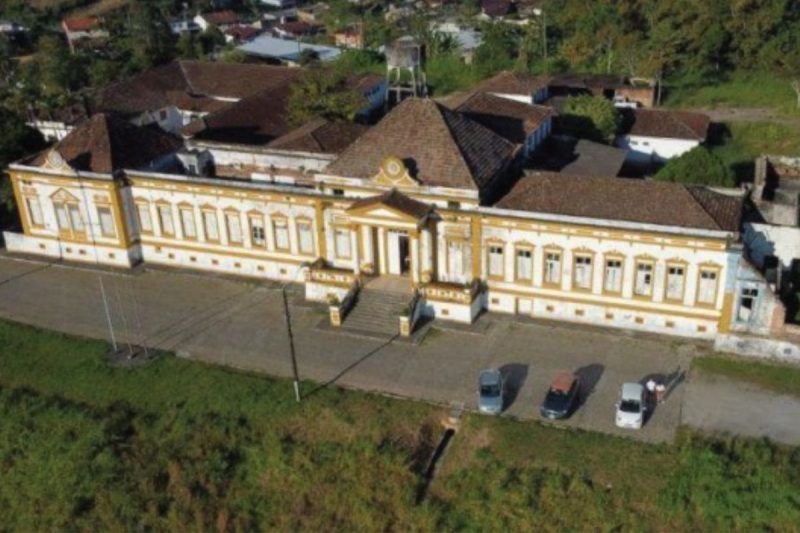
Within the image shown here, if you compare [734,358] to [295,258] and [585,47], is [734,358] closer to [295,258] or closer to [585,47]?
[295,258]

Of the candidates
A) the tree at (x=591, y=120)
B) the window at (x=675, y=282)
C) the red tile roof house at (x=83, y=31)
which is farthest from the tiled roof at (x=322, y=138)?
the red tile roof house at (x=83, y=31)

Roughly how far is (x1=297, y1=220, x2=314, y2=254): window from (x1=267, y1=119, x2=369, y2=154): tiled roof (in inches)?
277

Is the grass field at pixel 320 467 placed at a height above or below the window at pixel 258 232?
below

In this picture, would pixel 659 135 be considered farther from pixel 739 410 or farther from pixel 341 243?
pixel 739 410

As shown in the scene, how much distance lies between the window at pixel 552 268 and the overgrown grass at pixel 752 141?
85.5 feet

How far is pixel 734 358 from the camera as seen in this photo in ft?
122

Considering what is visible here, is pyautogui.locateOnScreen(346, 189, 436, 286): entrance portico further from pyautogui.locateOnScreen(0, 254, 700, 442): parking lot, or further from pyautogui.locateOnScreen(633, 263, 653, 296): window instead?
pyautogui.locateOnScreen(633, 263, 653, 296): window

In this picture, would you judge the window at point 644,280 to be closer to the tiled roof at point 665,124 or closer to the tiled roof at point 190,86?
the tiled roof at point 665,124

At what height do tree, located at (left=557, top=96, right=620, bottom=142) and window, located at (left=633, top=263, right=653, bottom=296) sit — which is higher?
tree, located at (left=557, top=96, right=620, bottom=142)

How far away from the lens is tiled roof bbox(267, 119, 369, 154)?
5066 cm

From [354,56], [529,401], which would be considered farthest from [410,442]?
[354,56]

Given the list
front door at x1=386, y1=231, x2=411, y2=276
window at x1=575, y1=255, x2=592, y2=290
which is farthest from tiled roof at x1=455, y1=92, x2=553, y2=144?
window at x1=575, y1=255, x2=592, y2=290

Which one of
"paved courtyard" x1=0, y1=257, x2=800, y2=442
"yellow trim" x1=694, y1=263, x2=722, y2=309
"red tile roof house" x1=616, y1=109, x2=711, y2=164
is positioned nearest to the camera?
"paved courtyard" x1=0, y1=257, x2=800, y2=442

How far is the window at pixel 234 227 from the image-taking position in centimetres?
4616
